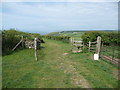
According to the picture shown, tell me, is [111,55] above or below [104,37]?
below

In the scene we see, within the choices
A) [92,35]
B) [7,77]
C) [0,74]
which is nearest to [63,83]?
[7,77]

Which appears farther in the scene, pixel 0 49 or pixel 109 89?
pixel 0 49

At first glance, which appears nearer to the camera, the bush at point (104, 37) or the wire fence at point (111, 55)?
the wire fence at point (111, 55)

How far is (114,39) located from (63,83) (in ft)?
43.7

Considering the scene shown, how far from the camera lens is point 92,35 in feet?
45.4

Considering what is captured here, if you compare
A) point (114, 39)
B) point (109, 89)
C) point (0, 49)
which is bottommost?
point (109, 89)

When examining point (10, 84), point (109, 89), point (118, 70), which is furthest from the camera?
point (118, 70)

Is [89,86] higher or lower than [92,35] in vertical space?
lower

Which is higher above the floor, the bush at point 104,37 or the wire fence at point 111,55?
the bush at point 104,37

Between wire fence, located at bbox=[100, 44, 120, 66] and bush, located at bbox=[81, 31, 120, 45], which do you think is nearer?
wire fence, located at bbox=[100, 44, 120, 66]

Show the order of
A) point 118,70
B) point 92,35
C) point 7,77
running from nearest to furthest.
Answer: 1. point 7,77
2. point 118,70
3. point 92,35

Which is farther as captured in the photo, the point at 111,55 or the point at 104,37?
the point at 104,37

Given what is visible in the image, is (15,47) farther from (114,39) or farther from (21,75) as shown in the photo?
(114,39)

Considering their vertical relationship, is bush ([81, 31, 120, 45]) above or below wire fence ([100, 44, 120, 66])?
above
